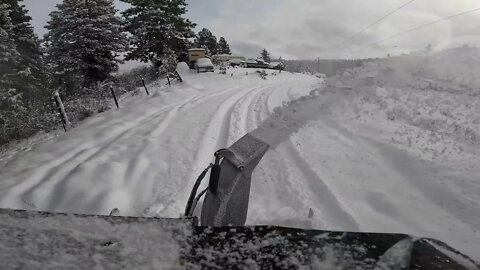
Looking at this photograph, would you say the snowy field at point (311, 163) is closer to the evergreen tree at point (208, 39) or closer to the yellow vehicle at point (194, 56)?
the yellow vehicle at point (194, 56)

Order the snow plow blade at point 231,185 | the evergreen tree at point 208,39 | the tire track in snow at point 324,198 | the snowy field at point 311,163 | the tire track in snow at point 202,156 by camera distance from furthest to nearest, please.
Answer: the evergreen tree at point 208,39 < the tire track in snow at point 202,156 < the snowy field at point 311,163 < the tire track in snow at point 324,198 < the snow plow blade at point 231,185

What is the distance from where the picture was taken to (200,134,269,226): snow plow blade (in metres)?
3.28

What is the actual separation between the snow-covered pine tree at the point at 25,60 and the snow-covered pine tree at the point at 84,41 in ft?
5.57

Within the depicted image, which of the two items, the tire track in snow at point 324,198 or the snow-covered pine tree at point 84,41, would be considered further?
the snow-covered pine tree at point 84,41

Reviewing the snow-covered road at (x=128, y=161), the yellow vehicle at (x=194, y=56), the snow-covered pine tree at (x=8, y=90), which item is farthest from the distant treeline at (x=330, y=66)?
the snow-covered pine tree at (x=8, y=90)

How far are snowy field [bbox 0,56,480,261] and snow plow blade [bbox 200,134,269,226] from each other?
155 centimetres

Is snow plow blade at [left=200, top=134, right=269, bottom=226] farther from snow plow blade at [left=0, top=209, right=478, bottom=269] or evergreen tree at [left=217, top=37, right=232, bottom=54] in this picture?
evergreen tree at [left=217, top=37, right=232, bottom=54]

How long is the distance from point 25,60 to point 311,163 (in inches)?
919

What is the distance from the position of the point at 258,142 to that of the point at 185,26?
111 feet

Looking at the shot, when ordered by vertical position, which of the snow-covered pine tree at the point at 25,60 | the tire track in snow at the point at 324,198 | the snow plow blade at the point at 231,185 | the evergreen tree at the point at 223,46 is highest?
the evergreen tree at the point at 223,46

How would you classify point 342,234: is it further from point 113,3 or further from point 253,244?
point 113,3

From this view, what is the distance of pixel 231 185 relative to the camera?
134 inches

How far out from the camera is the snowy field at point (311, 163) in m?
5.24

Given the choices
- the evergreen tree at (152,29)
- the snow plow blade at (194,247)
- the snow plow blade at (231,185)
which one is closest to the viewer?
the snow plow blade at (194,247)
